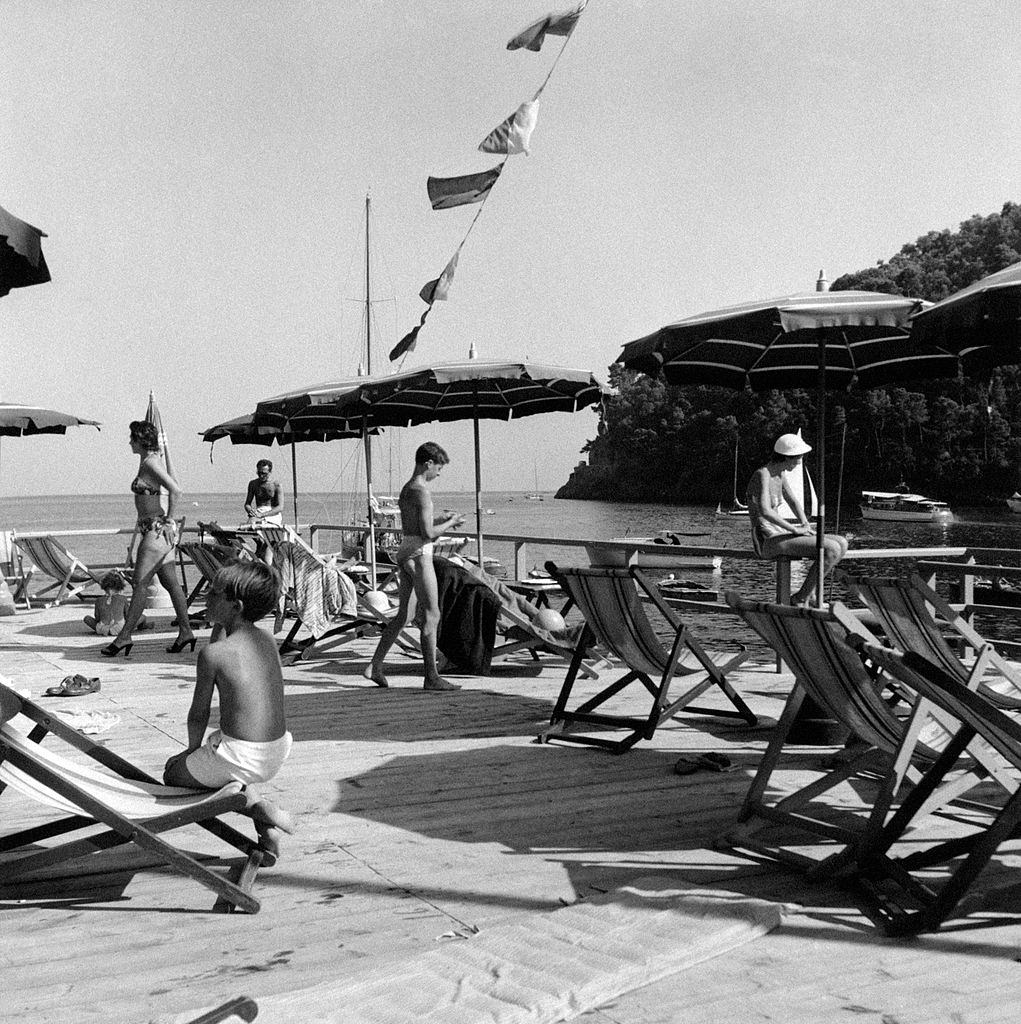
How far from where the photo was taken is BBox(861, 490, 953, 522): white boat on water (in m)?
72.6

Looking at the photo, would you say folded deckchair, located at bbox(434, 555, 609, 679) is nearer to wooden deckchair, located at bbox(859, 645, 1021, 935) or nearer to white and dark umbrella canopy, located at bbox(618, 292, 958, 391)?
white and dark umbrella canopy, located at bbox(618, 292, 958, 391)

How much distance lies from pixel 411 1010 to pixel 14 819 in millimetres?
2511

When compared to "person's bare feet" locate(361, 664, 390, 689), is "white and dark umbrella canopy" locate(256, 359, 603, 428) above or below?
above

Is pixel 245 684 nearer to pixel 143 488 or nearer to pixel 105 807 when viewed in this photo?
pixel 105 807

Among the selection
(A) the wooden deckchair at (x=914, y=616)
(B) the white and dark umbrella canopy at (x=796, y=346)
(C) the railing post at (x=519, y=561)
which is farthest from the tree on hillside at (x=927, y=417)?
(A) the wooden deckchair at (x=914, y=616)

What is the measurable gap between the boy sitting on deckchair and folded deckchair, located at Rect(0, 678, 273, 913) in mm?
67

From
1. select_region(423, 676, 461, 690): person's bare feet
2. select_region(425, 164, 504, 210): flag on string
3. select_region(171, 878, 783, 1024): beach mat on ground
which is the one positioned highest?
select_region(425, 164, 504, 210): flag on string

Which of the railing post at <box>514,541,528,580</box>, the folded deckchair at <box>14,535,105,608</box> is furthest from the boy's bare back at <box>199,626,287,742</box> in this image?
the folded deckchair at <box>14,535,105,608</box>

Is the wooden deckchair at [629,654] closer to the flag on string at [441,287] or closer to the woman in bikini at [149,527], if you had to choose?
the flag on string at [441,287]

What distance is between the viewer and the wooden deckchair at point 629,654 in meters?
5.72

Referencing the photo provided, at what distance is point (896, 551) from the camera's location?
8109mm

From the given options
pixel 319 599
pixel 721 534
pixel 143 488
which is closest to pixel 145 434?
pixel 143 488

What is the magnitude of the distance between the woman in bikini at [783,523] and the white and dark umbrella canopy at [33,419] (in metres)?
8.64

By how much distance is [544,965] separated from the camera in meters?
2.87
